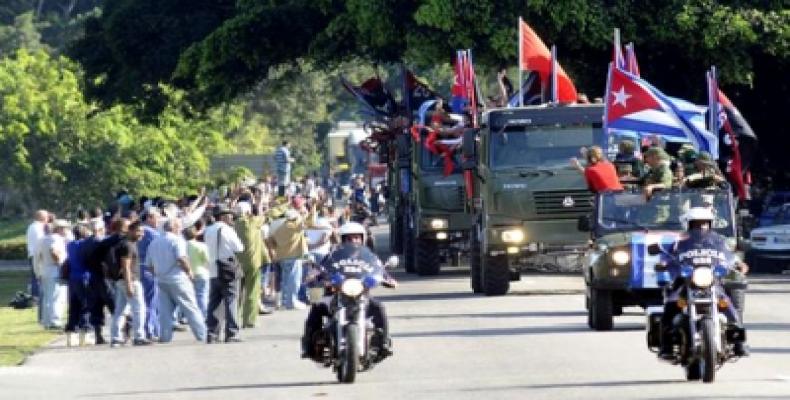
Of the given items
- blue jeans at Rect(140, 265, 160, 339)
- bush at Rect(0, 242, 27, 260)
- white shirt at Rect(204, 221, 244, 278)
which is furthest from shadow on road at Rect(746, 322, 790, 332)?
bush at Rect(0, 242, 27, 260)

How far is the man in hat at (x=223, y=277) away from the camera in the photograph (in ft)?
89.0

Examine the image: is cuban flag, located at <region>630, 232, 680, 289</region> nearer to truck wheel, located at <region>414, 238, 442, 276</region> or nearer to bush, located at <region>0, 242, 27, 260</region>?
truck wheel, located at <region>414, 238, 442, 276</region>

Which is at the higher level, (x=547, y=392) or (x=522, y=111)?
(x=522, y=111)

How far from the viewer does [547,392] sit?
1850 cm

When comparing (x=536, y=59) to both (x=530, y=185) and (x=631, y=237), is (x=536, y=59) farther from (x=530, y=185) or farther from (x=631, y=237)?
(x=631, y=237)

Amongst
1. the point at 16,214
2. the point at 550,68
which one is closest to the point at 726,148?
the point at 550,68

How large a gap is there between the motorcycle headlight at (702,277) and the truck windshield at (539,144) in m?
14.9

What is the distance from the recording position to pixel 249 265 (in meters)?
29.4

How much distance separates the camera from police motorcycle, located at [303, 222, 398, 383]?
19.8 metres

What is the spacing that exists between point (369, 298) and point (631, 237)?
209 inches

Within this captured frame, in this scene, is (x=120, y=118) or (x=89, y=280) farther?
(x=120, y=118)

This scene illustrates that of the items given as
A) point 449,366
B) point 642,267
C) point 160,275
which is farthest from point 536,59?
point 449,366

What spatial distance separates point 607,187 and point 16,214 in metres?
58.9

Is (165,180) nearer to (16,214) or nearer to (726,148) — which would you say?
(16,214)
